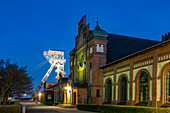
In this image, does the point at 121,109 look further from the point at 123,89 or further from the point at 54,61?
the point at 54,61

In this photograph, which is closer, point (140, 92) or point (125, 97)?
point (140, 92)

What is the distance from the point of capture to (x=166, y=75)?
20812 mm

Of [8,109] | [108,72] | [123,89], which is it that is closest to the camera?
[8,109]

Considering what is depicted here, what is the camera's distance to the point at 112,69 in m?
32.6

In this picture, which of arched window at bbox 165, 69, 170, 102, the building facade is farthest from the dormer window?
arched window at bbox 165, 69, 170, 102

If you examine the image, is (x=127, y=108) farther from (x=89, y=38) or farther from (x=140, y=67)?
(x=89, y=38)

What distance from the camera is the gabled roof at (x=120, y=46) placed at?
127ft

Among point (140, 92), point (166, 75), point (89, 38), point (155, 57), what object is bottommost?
point (140, 92)

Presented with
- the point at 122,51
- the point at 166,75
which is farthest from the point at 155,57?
the point at 122,51

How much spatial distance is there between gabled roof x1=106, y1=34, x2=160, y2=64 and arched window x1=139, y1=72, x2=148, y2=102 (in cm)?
1298

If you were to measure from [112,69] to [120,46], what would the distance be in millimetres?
9629

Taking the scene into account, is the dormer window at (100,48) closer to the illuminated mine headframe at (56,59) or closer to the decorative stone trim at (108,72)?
the decorative stone trim at (108,72)

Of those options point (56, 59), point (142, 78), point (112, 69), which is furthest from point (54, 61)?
point (142, 78)

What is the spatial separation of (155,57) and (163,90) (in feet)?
12.1
